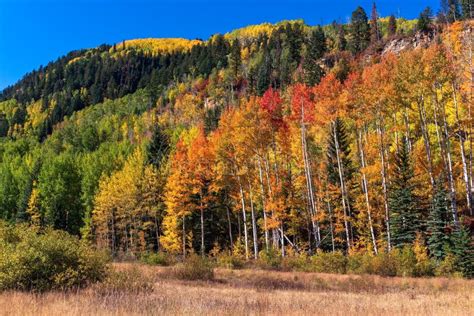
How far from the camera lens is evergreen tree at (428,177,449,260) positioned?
977 inches

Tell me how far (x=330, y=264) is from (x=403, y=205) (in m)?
7.83

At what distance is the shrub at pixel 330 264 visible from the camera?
2458cm

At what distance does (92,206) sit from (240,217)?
22.4 m

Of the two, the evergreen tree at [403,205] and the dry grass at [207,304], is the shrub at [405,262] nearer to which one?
the dry grass at [207,304]

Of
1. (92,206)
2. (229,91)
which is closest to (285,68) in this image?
(229,91)

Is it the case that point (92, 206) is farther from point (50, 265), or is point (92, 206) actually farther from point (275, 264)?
point (50, 265)

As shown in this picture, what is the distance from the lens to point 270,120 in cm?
3069

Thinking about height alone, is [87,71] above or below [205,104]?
above

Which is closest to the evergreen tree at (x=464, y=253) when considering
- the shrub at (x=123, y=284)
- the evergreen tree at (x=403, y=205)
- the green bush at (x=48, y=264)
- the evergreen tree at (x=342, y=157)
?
the evergreen tree at (x=403, y=205)

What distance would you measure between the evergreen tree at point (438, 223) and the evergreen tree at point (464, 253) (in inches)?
73.7

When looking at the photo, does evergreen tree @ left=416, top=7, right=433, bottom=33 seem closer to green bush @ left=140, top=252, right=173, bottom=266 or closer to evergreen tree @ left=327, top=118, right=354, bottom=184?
evergreen tree @ left=327, top=118, right=354, bottom=184

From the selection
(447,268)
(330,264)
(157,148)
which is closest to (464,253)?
(447,268)

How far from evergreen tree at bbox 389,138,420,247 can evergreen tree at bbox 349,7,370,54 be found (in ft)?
204

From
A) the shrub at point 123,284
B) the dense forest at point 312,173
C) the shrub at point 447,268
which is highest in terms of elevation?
the dense forest at point 312,173
